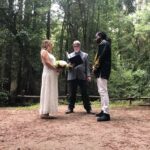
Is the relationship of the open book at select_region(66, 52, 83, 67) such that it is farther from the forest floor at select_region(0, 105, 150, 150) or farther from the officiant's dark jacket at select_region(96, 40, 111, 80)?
the forest floor at select_region(0, 105, 150, 150)

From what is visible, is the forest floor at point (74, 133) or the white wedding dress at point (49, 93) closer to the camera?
the forest floor at point (74, 133)

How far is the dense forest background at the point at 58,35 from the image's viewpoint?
67.1 ft

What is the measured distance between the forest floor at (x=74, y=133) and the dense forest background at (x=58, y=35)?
8836 millimetres

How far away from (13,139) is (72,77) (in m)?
3.56

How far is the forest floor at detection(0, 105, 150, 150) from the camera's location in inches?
258

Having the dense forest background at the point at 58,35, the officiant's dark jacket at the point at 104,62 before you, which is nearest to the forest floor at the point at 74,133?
the officiant's dark jacket at the point at 104,62

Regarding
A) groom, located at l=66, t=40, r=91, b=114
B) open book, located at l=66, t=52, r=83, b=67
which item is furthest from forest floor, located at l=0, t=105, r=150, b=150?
open book, located at l=66, t=52, r=83, b=67

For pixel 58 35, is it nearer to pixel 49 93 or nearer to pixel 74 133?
pixel 49 93

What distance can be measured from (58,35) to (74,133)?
56.8 ft

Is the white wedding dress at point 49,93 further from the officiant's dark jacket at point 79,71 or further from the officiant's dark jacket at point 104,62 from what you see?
the officiant's dark jacket at point 104,62

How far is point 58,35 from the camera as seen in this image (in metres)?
24.5

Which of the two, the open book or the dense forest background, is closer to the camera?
the open book

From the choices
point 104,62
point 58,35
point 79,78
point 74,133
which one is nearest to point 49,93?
point 79,78

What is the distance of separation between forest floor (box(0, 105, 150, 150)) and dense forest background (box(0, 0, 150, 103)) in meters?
8.84
